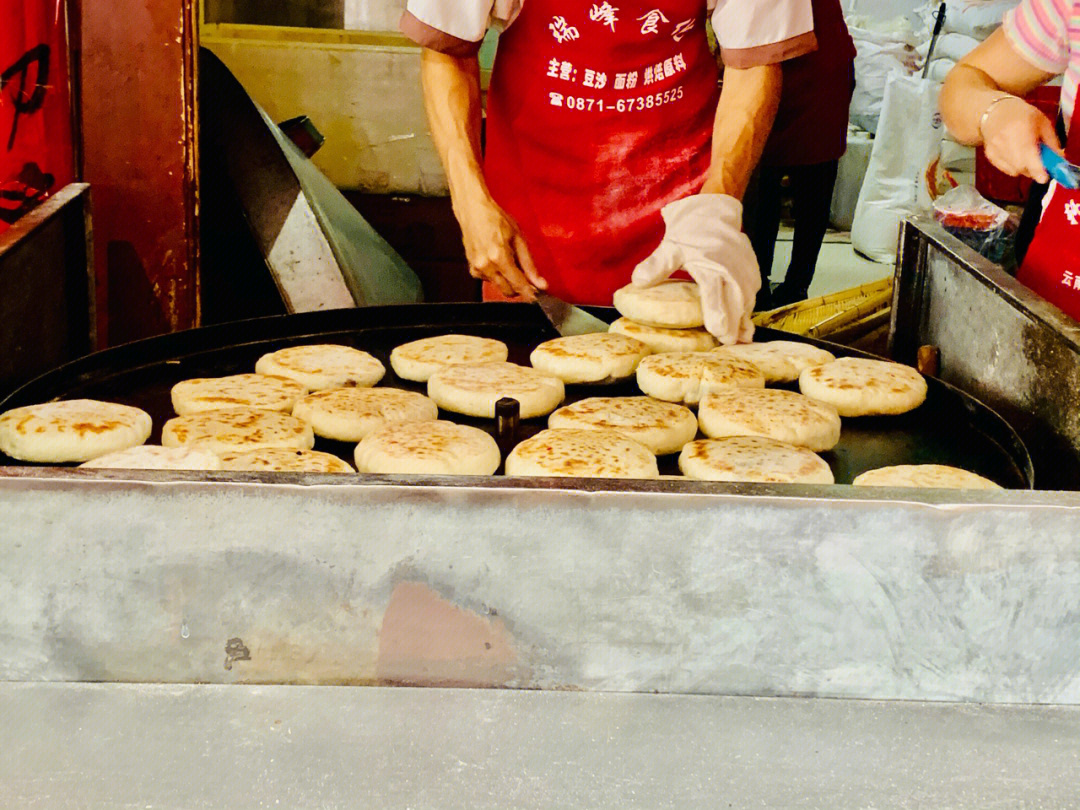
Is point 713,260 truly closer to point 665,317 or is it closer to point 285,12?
point 665,317

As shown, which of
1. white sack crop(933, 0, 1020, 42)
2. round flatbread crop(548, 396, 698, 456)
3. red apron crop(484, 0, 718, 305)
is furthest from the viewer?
white sack crop(933, 0, 1020, 42)

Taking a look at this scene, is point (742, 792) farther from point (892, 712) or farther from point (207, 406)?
point (207, 406)

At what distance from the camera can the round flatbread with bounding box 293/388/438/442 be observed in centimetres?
196

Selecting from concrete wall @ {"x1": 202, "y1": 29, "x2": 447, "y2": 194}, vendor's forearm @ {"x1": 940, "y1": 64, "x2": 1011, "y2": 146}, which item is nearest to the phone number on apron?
vendor's forearm @ {"x1": 940, "y1": 64, "x2": 1011, "y2": 146}

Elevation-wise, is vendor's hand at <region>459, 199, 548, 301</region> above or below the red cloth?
below

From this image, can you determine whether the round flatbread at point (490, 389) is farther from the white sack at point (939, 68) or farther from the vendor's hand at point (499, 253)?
the white sack at point (939, 68)

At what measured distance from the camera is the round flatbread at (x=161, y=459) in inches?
63.1

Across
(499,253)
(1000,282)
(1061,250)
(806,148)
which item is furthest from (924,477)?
(806,148)

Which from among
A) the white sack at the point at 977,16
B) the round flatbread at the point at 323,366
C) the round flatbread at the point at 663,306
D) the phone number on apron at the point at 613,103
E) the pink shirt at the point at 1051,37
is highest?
the white sack at the point at 977,16

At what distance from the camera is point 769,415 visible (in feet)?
6.54

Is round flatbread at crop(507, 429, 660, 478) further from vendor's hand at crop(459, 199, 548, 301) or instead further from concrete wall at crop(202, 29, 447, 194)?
concrete wall at crop(202, 29, 447, 194)

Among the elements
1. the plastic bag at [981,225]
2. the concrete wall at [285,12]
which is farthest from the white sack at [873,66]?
the concrete wall at [285,12]

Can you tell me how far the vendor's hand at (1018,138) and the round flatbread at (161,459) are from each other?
1.70 m

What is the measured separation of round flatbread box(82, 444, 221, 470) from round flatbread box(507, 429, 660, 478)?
19.0 inches
